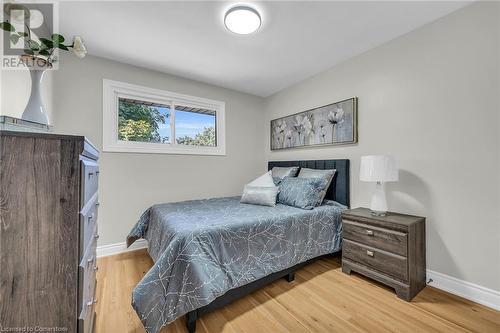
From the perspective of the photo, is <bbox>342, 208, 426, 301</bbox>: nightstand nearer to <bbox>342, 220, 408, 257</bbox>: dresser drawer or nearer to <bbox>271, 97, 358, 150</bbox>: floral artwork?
<bbox>342, 220, 408, 257</bbox>: dresser drawer

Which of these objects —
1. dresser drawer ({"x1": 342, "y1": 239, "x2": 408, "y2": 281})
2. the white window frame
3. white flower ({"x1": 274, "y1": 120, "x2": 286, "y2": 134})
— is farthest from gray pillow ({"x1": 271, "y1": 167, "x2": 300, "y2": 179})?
dresser drawer ({"x1": 342, "y1": 239, "x2": 408, "y2": 281})

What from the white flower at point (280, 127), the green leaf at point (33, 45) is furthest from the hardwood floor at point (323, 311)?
the white flower at point (280, 127)

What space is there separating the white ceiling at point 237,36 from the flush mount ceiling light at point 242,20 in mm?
64

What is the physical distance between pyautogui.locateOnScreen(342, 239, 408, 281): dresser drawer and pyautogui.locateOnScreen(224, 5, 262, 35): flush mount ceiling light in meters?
2.36

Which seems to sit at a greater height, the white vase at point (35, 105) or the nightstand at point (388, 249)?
the white vase at point (35, 105)

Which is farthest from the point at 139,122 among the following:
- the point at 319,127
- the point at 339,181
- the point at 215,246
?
the point at 339,181

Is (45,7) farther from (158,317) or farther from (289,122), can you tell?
(289,122)

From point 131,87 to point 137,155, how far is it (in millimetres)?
917

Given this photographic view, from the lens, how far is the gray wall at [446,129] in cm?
169

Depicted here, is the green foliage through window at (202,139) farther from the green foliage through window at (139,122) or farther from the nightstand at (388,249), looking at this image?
the nightstand at (388,249)

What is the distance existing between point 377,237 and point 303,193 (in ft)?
2.73

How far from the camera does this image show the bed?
136 cm

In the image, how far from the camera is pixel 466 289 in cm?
177

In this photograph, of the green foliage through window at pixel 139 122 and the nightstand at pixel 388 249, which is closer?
the nightstand at pixel 388 249
